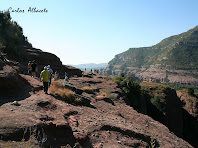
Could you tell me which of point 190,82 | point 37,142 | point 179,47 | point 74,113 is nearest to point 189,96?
point 74,113

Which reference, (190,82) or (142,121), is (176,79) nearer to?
(190,82)

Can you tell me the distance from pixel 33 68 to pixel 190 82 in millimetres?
145484

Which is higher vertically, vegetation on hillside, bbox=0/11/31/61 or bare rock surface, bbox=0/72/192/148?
vegetation on hillside, bbox=0/11/31/61

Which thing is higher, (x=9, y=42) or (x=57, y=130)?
(x=9, y=42)

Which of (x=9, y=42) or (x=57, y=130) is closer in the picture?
(x=57, y=130)

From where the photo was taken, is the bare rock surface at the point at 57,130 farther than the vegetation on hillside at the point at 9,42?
No

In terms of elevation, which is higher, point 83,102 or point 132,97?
point 83,102

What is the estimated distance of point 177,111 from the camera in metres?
35.2

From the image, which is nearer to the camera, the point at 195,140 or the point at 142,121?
the point at 142,121

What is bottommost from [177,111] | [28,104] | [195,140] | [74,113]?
[195,140]

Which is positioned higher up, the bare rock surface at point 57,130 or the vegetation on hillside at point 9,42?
the vegetation on hillside at point 9,42

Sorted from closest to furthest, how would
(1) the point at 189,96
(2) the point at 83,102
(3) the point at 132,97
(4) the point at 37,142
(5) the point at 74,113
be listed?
(4) the point at 37,142
(5) the point at 74,113
(2) the point at 83,102
(3) the point at 132,97
(1) the point at 189,96

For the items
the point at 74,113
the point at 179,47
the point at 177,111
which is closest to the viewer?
the point at 74,113

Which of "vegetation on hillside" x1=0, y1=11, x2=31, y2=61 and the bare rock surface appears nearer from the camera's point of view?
the bare rock surface
